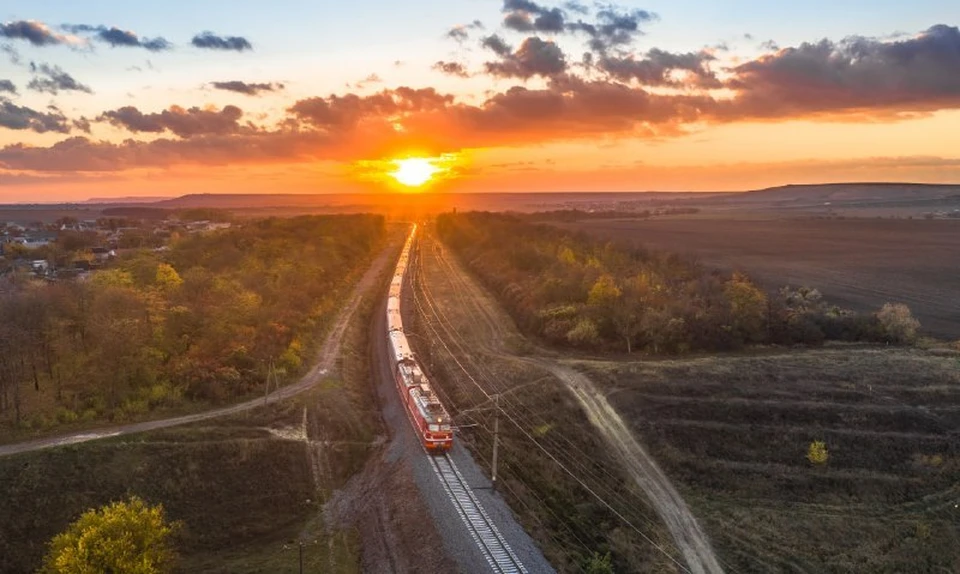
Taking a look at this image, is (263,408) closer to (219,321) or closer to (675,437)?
(219,321)

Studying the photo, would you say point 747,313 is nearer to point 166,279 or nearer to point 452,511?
point 452,511

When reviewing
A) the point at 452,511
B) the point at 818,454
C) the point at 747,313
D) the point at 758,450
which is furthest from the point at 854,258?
the point at 452,511

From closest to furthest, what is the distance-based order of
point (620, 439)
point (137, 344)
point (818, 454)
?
point (818, 454), point (620, 439), point (137, 344)

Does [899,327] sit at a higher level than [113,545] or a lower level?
higher

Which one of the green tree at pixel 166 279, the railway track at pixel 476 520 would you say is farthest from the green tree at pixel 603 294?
the green tree at pixel 166 279

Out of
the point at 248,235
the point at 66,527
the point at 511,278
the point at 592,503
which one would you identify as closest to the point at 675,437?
the point at 592,503

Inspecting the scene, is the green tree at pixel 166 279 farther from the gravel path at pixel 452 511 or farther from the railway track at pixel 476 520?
the railway track at pixel 476 520
